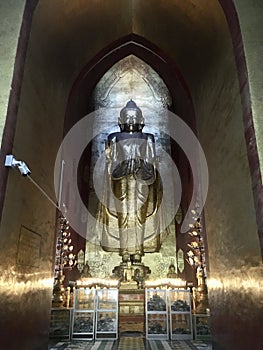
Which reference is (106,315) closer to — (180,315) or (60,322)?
(60,322)

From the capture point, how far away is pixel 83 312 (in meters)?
6.02

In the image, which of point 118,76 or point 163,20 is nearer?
point 163,20

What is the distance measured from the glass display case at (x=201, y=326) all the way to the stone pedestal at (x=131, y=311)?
1.45m

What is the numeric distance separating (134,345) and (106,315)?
0.90 m

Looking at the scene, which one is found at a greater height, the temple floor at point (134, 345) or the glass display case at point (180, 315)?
the glass display case at point (180, 315)

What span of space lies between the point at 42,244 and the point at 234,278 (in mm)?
2657

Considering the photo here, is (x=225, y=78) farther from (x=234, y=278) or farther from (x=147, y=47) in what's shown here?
→ (x=147, y=47)

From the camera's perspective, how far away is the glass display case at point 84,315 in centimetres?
591

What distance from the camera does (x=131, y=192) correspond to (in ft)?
30.6

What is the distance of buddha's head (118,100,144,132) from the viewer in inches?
402

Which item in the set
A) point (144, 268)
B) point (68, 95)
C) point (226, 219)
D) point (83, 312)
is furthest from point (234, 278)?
point (144, 268)

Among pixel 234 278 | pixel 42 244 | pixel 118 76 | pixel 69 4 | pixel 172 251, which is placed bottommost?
pixel 234 278

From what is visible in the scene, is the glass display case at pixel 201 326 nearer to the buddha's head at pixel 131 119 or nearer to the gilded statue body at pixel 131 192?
the gilded statue body at pixel 131 192

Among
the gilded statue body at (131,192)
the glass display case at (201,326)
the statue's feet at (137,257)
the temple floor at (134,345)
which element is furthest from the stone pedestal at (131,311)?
the glass display case at (201,326)
